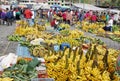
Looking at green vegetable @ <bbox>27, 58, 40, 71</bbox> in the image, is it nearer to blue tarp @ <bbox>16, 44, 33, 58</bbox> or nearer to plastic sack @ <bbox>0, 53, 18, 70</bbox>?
plastic sack @ <bbox>0, 53, 18, 70</bbox>

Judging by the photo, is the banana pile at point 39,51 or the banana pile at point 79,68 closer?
the banana pile at point 79,68

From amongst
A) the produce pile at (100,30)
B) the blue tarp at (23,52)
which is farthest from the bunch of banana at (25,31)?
the produce pile at (100,30)

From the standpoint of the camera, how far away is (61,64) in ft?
34.3

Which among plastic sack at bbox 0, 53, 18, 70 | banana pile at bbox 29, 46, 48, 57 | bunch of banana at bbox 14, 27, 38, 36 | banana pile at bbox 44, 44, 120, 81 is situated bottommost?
bunch of banana at bbox 14, 27, 38, 36

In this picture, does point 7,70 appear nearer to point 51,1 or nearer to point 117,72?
point 117,72

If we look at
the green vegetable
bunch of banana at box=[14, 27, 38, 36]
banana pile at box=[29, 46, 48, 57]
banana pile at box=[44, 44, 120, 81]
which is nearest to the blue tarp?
banana pile at box=[29, 46, 48, 57]

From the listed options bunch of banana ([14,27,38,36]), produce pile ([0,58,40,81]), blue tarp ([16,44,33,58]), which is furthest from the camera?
bunch of banana ([14,27,38,36])

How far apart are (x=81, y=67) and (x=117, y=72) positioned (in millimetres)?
1105

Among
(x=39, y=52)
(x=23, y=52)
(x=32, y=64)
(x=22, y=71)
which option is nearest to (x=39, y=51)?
(x=39, y=52)

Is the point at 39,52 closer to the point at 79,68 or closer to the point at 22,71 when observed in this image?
the point at 79,68

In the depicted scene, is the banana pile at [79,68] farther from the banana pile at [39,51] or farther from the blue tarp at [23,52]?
the blue tarp at [23,52]

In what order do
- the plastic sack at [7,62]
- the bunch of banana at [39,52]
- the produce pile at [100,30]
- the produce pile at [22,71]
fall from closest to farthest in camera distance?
the produce pile at [22,71] → the plastic sack at [7,62] → the bunch of banana at [39,52] → the produce pile at [100,30]

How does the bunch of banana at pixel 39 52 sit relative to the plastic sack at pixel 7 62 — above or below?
below

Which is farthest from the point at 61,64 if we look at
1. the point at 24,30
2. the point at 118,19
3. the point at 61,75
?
the point at 118,19
